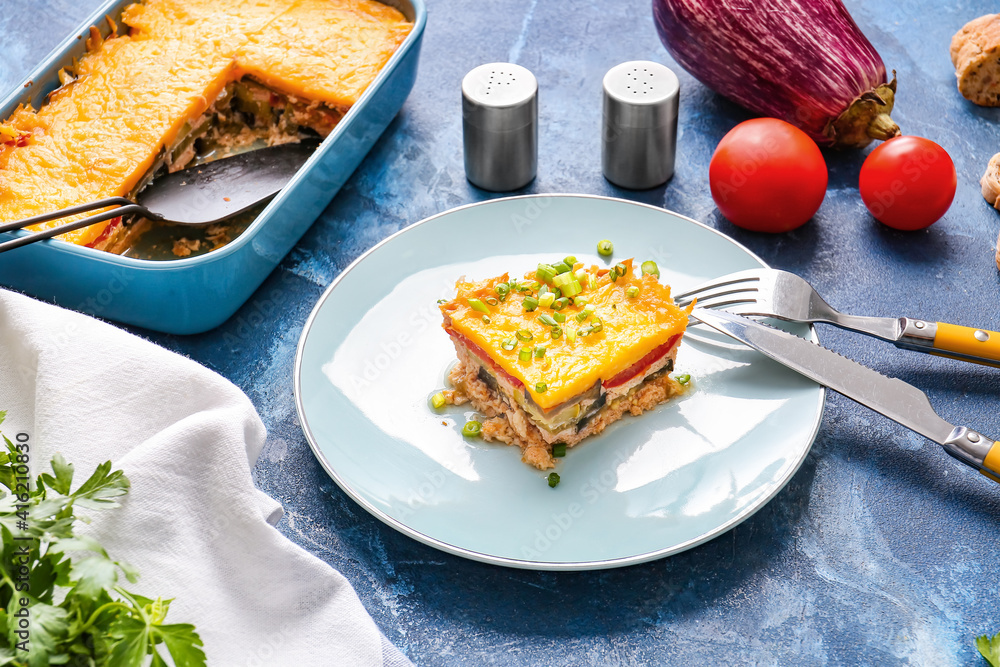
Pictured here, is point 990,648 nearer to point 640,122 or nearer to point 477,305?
point 477,305

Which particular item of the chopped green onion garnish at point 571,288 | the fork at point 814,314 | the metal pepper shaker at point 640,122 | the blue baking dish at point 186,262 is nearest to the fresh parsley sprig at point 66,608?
the blue baking dish at point 186,262

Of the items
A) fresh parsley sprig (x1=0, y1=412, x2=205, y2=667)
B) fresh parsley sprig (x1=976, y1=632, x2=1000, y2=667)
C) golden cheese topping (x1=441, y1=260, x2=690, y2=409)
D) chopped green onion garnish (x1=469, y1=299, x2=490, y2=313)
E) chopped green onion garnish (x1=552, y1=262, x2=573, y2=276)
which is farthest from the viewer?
chopped green onion garnish (x1=552, y1=262, x2=573, y2=276)

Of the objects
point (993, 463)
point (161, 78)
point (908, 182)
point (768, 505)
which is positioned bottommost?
point (768, 505)

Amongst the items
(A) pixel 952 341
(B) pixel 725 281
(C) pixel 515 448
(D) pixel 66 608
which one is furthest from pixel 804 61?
(D) pixel 66 608

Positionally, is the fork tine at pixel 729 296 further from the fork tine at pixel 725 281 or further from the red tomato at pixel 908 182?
the red tomato at pixel 908 182

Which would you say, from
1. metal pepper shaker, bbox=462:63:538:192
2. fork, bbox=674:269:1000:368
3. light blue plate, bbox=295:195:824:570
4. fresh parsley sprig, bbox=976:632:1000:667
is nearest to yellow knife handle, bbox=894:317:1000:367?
fork, bbox=674:269:1000:368

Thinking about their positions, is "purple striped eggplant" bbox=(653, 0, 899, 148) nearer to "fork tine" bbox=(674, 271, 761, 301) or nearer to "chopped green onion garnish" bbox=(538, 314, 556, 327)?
"fork tine" bbox=(674, 271, 761, 301)
